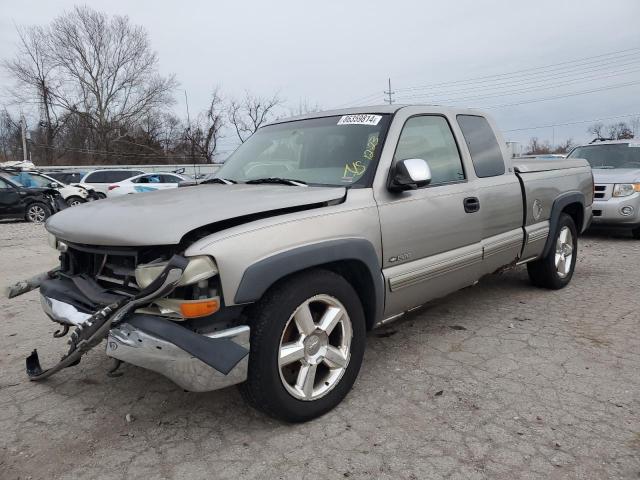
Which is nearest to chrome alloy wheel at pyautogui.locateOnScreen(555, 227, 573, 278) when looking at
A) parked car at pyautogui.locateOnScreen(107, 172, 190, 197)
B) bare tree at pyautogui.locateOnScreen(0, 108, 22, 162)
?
parked car at pyautogui.locateOnScreen(107, 172, 190, 197)

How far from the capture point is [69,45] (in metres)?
46.5

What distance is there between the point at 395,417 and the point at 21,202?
15326 mm

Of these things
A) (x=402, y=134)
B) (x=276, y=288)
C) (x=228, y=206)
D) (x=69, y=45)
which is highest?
(x=69, y=45)

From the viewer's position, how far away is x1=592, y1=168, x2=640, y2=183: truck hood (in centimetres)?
855

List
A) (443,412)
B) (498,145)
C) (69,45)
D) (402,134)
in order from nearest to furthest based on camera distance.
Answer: (443,412) → (402,134) → (498,145) → (69,45)

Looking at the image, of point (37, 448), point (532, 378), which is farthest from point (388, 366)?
point (37, 448)

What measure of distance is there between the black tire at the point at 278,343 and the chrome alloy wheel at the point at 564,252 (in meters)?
3.34

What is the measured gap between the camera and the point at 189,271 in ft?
7.39

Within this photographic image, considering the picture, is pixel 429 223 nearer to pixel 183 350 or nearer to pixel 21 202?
pixel 183 350

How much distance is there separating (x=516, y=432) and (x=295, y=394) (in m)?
1.18

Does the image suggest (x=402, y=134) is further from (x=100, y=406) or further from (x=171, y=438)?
(x=100, y=406)

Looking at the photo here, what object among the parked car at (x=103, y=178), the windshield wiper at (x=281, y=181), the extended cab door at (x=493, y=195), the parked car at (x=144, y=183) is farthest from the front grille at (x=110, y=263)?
the parked car at (x=103, y=178)

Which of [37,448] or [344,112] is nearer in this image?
[37,448]

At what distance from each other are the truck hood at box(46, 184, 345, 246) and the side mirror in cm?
39
